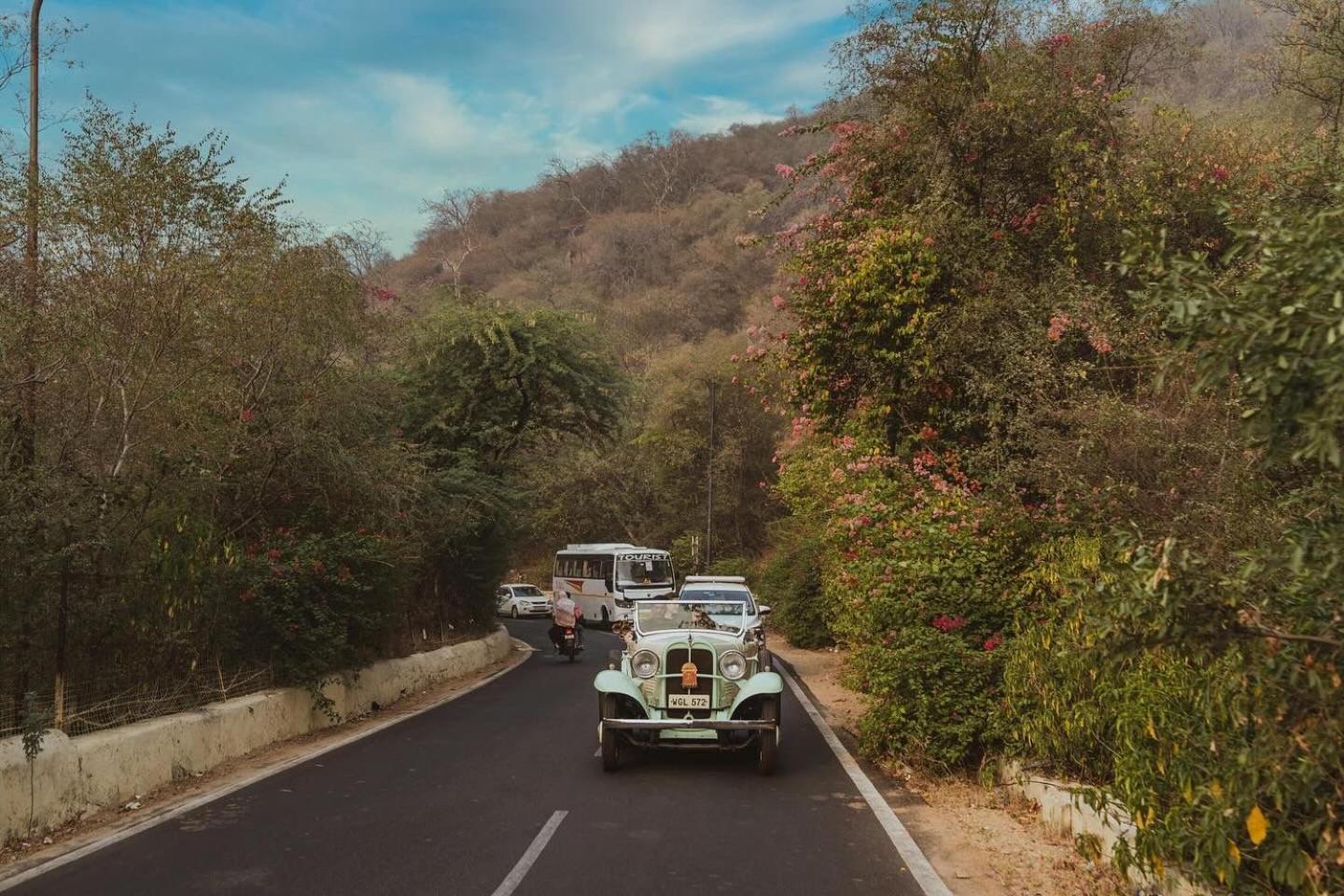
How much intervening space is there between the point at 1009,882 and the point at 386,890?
3907mm

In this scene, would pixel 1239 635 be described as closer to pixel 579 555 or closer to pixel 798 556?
pixel 798 556

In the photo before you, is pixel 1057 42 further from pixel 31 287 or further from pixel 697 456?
pixel 697 456

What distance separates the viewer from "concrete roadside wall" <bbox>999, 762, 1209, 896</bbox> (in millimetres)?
5398

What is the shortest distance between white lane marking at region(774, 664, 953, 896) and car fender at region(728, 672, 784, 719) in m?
1.13

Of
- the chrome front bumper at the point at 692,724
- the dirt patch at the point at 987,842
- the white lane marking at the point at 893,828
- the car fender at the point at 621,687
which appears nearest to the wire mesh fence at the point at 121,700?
the car fender at the point at 621,687

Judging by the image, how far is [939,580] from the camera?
406 inches

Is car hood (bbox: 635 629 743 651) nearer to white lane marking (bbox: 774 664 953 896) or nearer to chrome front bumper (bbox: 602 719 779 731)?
chrome front bumper (bbox: 602 719 779 731)

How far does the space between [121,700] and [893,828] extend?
7071 millimetres

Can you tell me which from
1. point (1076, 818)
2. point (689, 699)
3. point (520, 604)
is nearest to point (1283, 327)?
point (1076, 818)

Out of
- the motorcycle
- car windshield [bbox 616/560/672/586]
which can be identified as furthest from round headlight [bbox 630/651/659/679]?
car windshield [bbox 616/560/672/586]

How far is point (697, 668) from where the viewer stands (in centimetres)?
1048

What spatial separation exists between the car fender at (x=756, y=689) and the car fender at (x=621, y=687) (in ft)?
2.94

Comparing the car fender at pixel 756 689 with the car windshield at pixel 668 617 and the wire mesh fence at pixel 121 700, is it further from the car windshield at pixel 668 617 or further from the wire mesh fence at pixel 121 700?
the wire mesh fence at pixel 121 700

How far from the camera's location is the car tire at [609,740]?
10.1 meters
